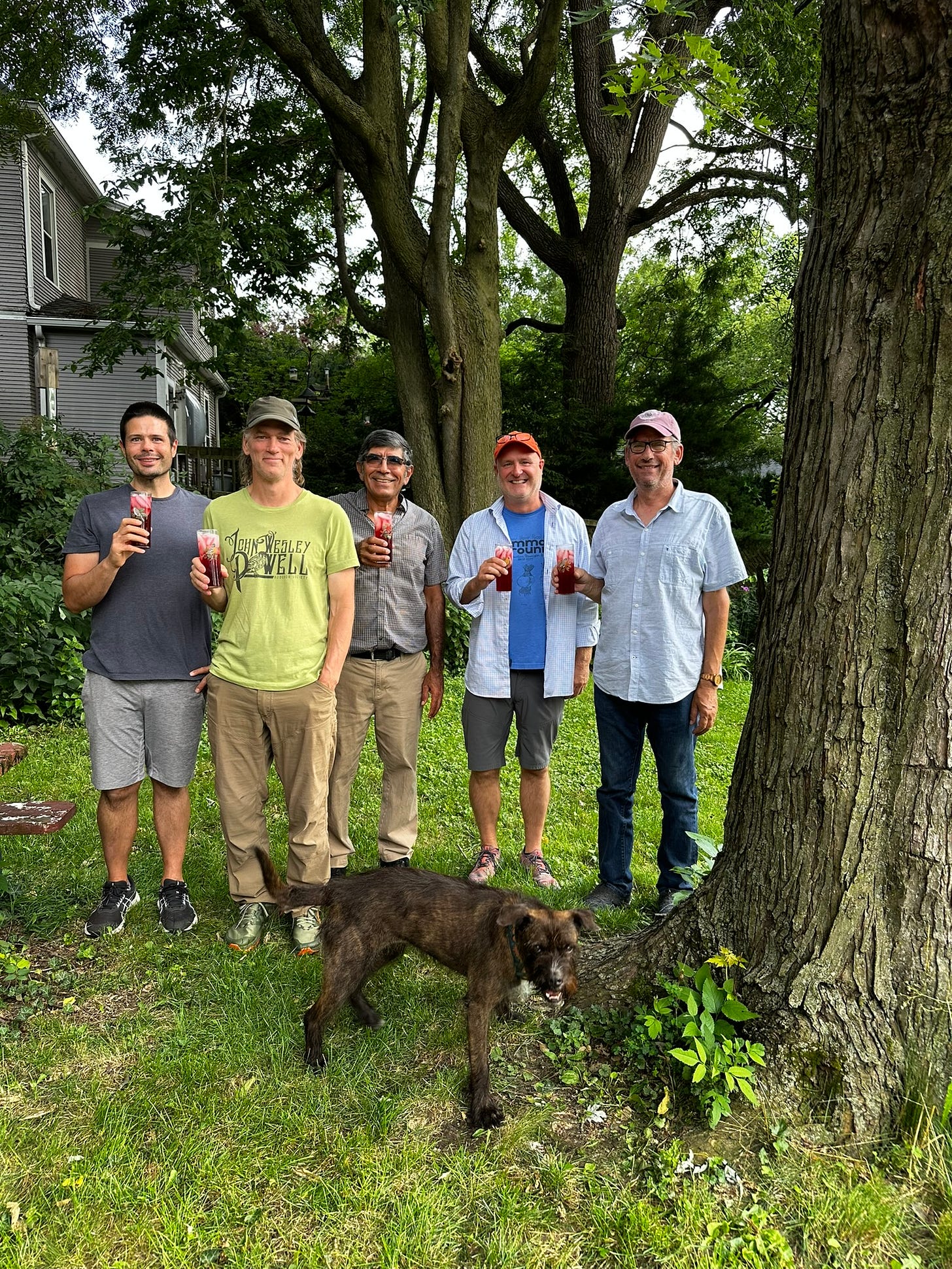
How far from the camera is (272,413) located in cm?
394

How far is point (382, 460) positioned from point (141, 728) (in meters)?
1.74

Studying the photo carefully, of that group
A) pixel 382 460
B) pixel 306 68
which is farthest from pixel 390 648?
pixel 306 68

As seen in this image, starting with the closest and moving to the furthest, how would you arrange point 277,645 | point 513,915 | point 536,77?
point 513,915 < point 277,645 < point 536,77

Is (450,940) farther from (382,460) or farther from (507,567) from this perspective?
(382,460)

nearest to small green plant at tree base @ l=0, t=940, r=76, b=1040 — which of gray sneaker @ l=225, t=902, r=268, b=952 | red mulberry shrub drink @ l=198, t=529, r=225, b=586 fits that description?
gray sneaker @ l=225, t=902, r=268, b=952

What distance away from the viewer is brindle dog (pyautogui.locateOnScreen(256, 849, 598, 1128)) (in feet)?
9.87

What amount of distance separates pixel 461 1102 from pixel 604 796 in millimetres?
1766

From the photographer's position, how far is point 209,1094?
3.08 meters

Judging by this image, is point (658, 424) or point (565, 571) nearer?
point (658, 424)

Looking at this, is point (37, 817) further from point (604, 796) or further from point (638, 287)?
point (638, 287)

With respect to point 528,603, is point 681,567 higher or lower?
higher

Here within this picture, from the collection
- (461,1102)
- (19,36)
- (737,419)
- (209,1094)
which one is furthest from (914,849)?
(19,36)

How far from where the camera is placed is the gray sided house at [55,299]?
17.7 m

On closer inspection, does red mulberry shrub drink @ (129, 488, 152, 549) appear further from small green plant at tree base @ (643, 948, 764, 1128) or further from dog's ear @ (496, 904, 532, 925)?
small green plant at tree base @ (643, 948, 764, 1128)
